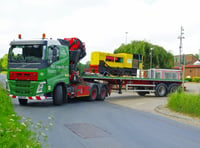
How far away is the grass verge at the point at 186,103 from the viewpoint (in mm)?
10984

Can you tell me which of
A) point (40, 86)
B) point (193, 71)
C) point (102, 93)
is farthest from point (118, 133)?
point (193, 71)

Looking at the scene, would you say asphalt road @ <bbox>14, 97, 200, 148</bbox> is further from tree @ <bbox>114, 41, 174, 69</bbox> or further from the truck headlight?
tree @ <bbox>114, 41, 174, 69</bbox>

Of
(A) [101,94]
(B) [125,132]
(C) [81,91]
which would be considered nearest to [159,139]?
(B) [125,132]

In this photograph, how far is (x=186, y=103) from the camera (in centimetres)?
1155

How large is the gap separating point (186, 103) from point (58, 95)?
5.99 m

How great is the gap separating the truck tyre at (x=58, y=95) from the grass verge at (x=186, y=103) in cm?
537

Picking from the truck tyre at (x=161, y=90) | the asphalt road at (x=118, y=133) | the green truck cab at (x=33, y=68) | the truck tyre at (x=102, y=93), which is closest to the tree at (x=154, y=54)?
the truck tyre at (x=161, y=90)

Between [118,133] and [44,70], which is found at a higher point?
[44,70]

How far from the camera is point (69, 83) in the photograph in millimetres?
14336

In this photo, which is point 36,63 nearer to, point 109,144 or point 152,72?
point 109,144

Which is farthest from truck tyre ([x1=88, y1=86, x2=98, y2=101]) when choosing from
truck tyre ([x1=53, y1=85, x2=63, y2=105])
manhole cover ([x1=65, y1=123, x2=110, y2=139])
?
manhole cover ([x1=65, y1=123, x2=110, y2=139])

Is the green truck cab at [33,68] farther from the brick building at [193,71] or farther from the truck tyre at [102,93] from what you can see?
the brick building at [193,71]

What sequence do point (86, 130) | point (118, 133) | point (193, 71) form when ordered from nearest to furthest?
point (118, 133) → point (86, 130) → point (193, 71)

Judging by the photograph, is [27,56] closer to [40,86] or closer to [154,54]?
[40,86]
